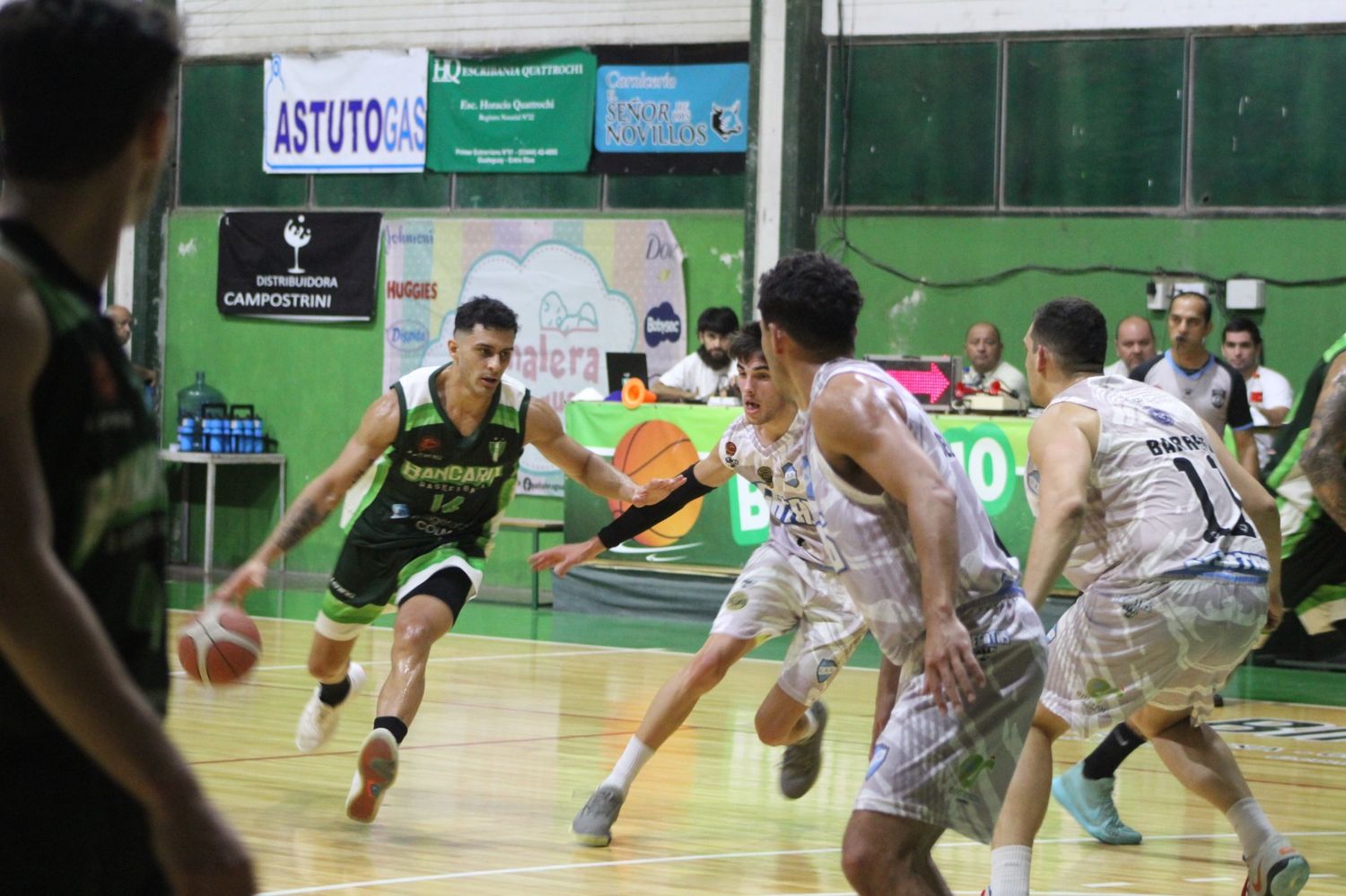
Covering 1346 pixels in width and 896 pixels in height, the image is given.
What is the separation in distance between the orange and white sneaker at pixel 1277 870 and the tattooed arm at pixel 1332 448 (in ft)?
3.36

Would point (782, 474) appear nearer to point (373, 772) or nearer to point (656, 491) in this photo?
point (656, 491)

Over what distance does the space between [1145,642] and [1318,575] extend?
1462mm

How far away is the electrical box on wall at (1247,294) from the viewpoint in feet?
45.6

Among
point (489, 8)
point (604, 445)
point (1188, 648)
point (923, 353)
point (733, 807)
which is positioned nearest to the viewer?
point (1188, 648)

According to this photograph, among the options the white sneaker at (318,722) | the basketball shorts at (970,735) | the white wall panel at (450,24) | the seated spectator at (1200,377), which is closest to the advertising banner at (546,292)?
the white wall panel at (450,24)

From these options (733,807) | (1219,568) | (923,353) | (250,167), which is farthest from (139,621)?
(250,167)

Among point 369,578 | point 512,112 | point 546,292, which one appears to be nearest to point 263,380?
point 546,292

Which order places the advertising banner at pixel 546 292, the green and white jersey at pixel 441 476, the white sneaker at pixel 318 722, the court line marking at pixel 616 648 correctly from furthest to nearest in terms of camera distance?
the advertising banner at pixel 546 292, the court line marking at pixel 616 648, the white sneaker at pixel 318 722, the green and white jersey at pixel 441 476

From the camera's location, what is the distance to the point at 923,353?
15.1m

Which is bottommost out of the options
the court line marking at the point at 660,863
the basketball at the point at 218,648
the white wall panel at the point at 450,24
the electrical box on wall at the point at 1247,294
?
the court line marking at the point at 660,863

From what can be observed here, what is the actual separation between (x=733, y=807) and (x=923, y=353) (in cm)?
827

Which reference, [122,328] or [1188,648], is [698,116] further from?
[1188,648]

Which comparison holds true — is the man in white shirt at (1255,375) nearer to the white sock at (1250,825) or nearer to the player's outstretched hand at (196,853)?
the white sock at (1250,825)

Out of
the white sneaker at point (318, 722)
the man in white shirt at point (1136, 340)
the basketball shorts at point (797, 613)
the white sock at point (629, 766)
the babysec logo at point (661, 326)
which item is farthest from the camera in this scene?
the babysec logo at point (661, 326)
